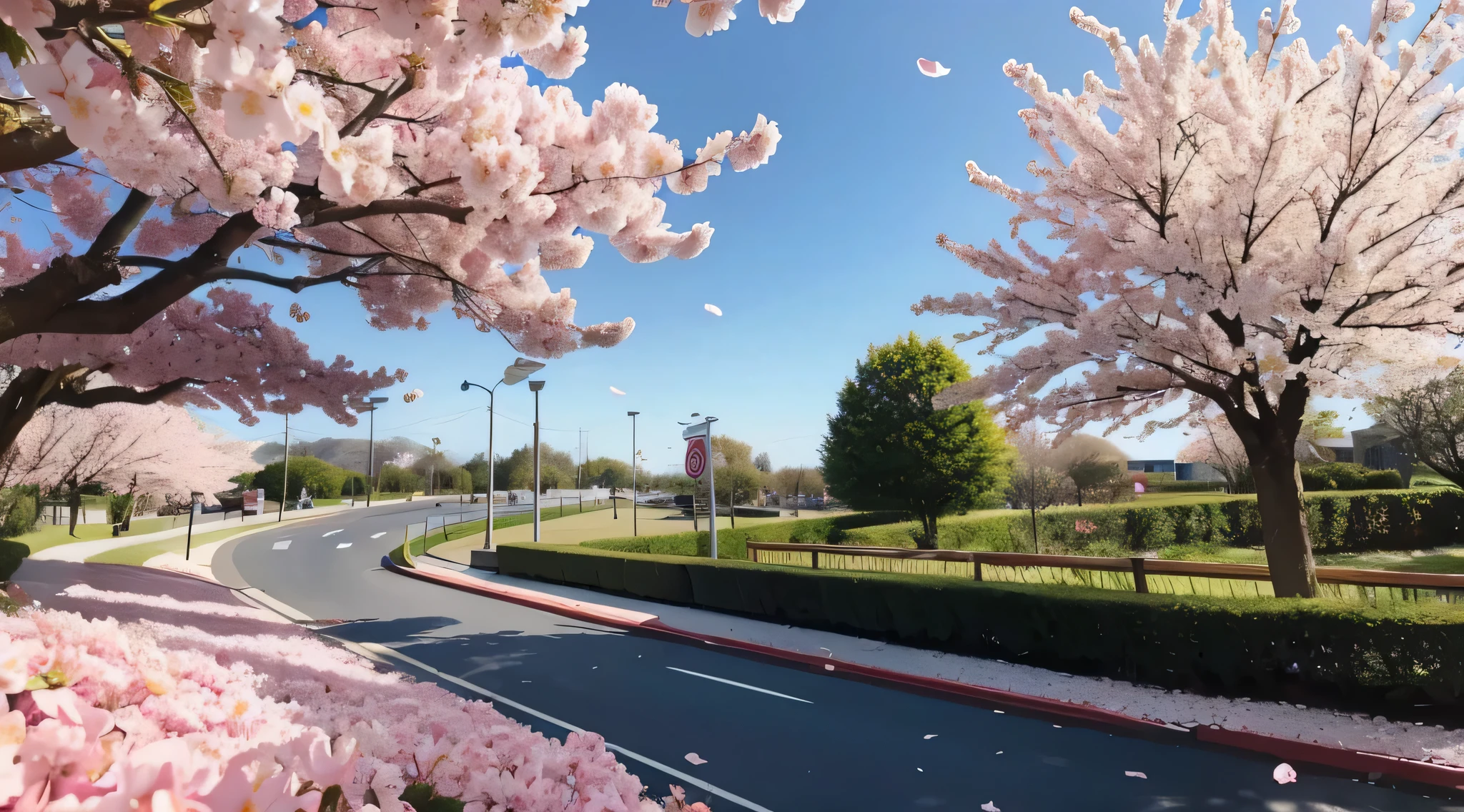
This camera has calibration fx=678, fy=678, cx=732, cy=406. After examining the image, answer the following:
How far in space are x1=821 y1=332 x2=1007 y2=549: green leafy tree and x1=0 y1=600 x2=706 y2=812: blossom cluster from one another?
24.5 meters

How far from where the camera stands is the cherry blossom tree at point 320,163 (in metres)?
1.70

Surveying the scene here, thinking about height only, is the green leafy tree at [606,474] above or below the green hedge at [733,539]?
above

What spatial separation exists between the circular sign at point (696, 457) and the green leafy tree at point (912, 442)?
10.5 meters

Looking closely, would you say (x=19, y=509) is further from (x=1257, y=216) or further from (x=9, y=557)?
(x=1257, y=216)

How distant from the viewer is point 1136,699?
24.1 ft

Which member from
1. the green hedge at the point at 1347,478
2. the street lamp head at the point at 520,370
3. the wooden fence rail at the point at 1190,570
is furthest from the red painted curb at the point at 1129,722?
the green hedge at the point at 1347,478

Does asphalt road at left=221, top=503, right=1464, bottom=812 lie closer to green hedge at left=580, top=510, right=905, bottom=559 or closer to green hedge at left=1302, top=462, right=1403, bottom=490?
green hedge at left=580, top=510, right=905, bottom=559

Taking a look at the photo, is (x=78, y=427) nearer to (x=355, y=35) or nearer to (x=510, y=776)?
(x=355, y=35)

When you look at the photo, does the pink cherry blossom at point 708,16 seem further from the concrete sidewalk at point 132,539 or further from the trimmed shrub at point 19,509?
the trimmed shrub at point 19,509

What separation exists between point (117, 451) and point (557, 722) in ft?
75.6

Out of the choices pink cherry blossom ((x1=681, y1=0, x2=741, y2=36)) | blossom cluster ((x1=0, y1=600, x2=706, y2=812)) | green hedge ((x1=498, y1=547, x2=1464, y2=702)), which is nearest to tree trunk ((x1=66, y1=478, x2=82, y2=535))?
green hedge ((x1=498, y1=547, x2=1464, y2=702))

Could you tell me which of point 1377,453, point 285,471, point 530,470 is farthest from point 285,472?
point 1377,453

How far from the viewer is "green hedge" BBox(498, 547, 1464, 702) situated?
6652mm

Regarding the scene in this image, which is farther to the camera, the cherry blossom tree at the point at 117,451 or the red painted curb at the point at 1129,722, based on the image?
the cherry blossom tree at the point at 117,451
